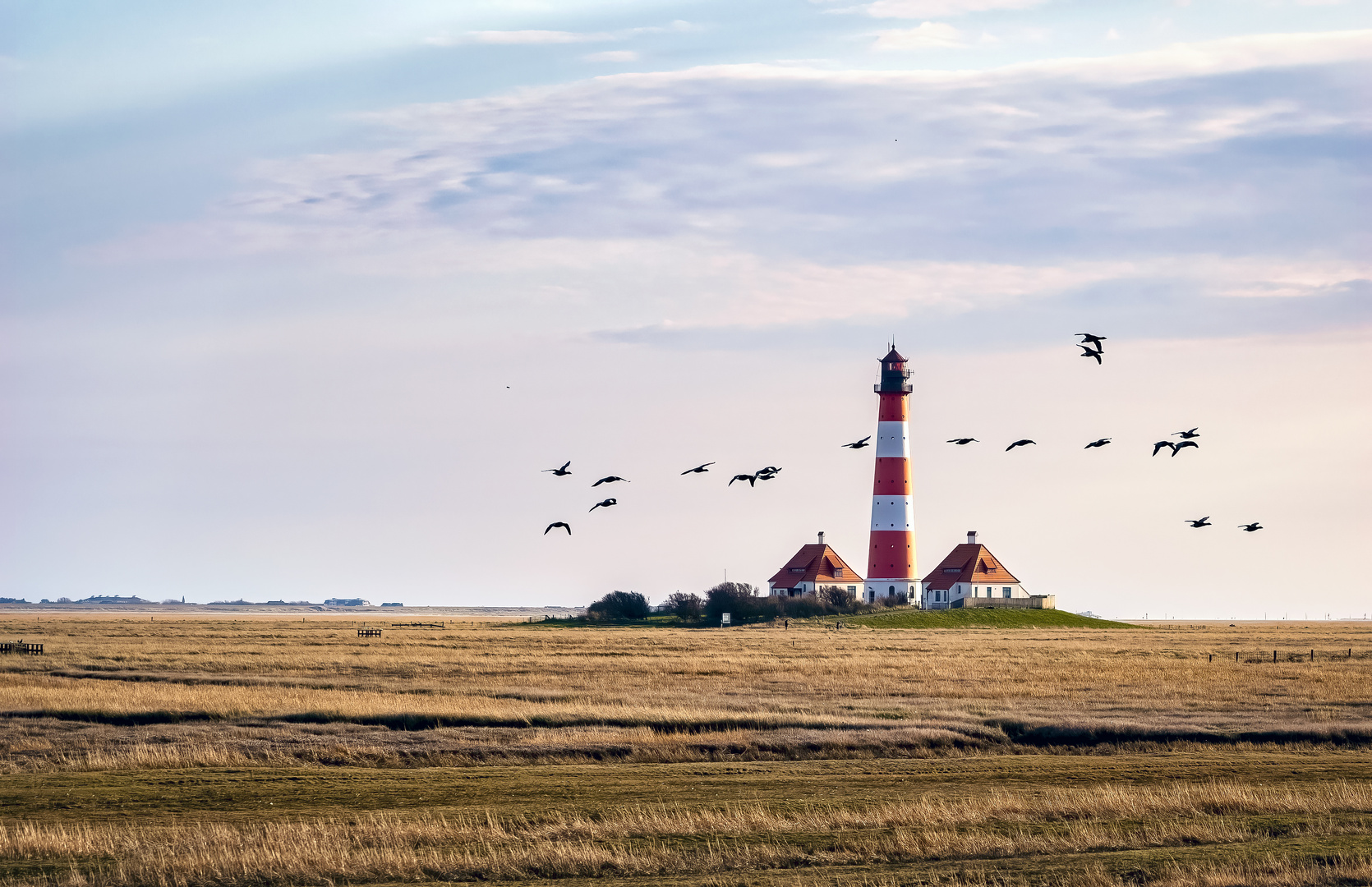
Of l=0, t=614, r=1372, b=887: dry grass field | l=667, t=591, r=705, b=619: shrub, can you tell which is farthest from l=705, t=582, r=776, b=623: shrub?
l=0, t=614, r=1372, b=887: dry grass field

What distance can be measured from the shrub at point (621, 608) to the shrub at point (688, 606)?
3.50m

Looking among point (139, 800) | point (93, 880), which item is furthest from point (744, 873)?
point (139, 800)

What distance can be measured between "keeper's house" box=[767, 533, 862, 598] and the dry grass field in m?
72.4

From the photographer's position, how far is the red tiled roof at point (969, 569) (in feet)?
417

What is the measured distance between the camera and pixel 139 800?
24.4 metres

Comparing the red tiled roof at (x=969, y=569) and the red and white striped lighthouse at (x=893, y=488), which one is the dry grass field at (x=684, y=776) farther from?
the red tiled roof at (x=969, y=569)

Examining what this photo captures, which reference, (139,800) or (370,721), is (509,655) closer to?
(370,721)

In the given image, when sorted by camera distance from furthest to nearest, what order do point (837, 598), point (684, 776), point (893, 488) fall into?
point (837, 598), point (893, 488), point (684, 776)

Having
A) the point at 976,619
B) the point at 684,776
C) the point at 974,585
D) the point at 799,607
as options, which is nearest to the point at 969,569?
the point at 974,585

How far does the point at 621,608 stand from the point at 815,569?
717 inches

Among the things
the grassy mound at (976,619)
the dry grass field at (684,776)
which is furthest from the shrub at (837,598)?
the dry grass field at (684,776)

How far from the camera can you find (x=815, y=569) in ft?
433

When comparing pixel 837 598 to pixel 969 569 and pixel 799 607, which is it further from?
pixel 969 569

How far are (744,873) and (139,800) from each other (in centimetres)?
1142
